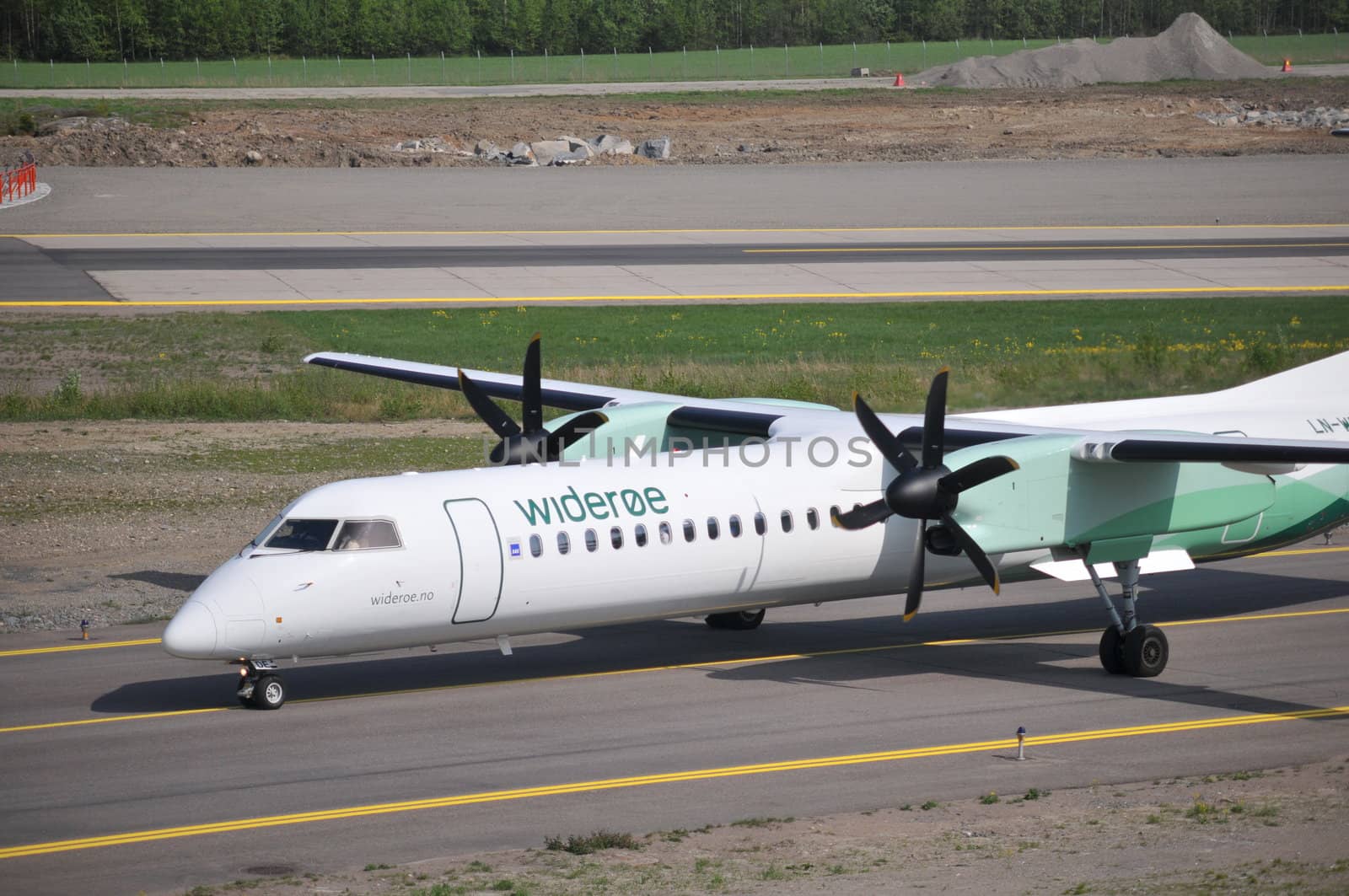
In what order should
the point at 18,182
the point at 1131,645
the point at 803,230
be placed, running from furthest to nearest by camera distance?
the point at 18,182 < the point at 803,230 < the point at 1131,645

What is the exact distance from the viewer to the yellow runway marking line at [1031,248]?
202 ft

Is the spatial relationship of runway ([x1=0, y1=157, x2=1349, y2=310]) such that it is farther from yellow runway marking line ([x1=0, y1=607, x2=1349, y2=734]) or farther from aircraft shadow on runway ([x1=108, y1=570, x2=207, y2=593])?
yellow runway marking line ([x1=0, y1=607, x2=1349, y2=734])

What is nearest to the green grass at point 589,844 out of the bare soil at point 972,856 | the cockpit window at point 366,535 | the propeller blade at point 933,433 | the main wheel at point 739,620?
the bare soil at point 972,856

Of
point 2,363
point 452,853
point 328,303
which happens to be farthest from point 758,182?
point 452,853

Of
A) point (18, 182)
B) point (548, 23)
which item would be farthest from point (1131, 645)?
point (548, 23)

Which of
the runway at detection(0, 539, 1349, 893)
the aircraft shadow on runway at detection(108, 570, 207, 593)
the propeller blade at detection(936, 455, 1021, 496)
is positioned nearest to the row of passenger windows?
the propeller blade at detection(936, 455, 1021, 496)

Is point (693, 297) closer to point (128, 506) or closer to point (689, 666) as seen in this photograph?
point (128, 506)

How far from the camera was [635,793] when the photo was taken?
17656 millimetres

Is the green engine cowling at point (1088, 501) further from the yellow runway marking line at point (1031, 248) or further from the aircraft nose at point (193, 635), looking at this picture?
the yellow runway marking line at point (1031, 248)

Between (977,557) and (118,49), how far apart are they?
115289 millimetres

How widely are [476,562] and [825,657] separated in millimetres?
6289

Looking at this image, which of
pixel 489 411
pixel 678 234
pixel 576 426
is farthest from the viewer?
pixel 678 234

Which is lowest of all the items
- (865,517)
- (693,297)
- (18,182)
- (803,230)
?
(865,517)

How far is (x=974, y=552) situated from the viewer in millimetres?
21250
